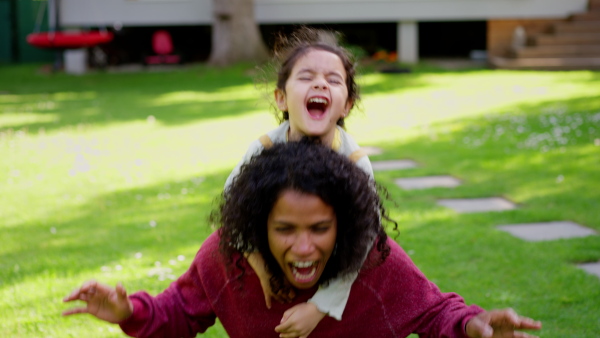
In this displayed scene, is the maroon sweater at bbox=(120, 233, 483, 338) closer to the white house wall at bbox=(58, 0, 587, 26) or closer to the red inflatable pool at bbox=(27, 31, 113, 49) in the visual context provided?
the red inflatable pool at bbox=(27, 31, 113, 49)

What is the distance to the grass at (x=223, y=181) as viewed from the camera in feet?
13.8

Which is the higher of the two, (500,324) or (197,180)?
(500,324)

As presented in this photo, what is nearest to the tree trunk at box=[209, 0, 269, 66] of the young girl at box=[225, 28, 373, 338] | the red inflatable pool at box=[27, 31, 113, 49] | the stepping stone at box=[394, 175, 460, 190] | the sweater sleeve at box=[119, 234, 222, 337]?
the red inflatable pool at box=[27, 31, 113, 49]

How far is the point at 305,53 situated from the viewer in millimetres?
3123

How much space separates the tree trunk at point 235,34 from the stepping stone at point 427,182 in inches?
435

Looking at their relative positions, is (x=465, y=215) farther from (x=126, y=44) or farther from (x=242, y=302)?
(x=126, y=44)

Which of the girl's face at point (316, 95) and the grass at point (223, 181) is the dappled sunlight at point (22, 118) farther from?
the girl's face at point (316, 95)

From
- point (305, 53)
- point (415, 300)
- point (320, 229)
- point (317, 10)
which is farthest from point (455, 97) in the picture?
point (320, 229)

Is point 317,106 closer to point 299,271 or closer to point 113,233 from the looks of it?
point 299,271

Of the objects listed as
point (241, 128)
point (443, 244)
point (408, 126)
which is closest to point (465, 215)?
point (443, 244)

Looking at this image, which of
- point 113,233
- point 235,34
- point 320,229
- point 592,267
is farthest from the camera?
point 235,34

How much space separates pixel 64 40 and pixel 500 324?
46.3 feet

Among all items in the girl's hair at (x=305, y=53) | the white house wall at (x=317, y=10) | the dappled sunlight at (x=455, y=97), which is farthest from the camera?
the white house wall at (x=317, y=10)

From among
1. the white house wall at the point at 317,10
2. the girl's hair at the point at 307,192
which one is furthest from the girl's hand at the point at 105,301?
the white house wall at the point at 317,10
